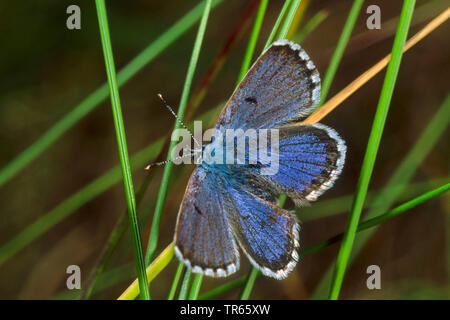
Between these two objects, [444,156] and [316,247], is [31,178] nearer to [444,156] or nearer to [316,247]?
[316,247]

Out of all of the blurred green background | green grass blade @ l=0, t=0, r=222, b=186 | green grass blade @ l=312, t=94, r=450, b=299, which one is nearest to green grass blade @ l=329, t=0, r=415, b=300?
green grass blade @ l=0, t=0, r=222, b=186

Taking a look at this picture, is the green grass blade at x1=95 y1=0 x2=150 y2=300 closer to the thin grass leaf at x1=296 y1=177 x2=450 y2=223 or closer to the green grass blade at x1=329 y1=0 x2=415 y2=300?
the green grass blade at x1=329 y1=0 x2=415 y2=300

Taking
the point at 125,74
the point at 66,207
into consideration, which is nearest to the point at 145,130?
the point at 66,207

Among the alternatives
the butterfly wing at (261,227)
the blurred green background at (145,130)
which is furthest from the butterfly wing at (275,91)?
the blurred green background at (145,130)

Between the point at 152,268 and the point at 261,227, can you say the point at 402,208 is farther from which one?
the point at 152,268
